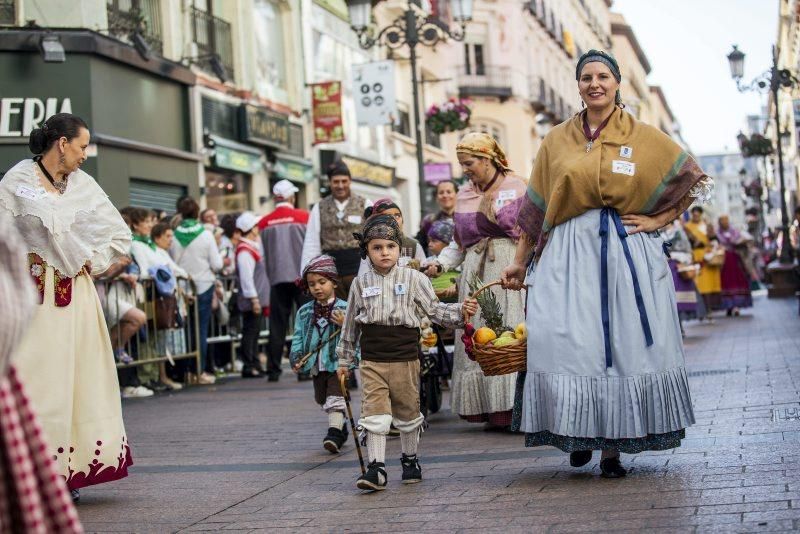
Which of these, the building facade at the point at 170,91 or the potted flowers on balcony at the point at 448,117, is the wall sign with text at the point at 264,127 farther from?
the potted flowers on balcony at the point at 448,117

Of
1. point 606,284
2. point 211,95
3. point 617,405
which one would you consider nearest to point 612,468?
point 617,405

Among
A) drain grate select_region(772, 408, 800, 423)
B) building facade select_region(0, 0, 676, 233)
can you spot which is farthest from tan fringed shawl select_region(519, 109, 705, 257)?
building facade select_region(0, 0, 676, 233)

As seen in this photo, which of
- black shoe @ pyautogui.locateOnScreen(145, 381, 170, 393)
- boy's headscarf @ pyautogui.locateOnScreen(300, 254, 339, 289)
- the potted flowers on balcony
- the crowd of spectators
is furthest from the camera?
the potted flowers on balcony

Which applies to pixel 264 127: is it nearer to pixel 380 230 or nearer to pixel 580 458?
pixel 380 230

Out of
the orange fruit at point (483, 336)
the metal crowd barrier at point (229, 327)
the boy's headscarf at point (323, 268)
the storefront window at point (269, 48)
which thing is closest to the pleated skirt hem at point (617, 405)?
the orange fruit at point (483, 336)

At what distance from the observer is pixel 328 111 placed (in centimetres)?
3006

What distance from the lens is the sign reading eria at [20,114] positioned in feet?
63.5

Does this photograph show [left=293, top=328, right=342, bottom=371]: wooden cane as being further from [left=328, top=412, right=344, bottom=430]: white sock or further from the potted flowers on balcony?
the potted flowers on balcony

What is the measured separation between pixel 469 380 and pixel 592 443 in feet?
8.29

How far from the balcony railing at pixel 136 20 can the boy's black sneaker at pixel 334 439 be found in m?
13.2

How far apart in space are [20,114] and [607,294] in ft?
48.0

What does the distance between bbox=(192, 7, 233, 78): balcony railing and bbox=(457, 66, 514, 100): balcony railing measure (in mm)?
31524

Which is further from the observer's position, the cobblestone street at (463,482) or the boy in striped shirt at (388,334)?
the boy in striped shirt at (388,334)

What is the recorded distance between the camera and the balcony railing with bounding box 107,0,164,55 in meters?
21.1
